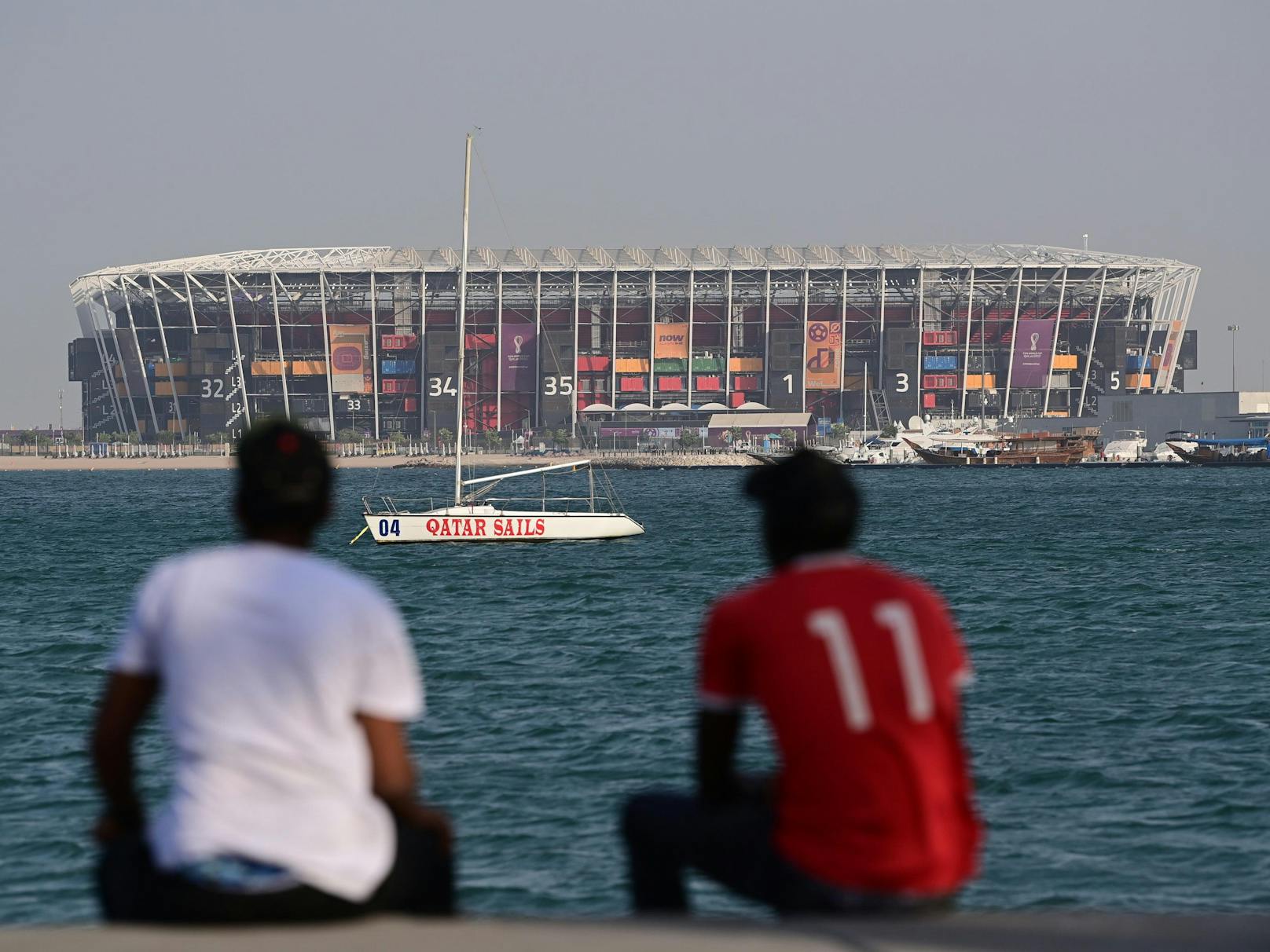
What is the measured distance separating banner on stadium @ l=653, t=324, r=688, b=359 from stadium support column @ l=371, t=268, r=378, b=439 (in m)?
30.3

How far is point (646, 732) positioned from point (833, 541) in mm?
13790

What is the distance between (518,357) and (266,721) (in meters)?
183

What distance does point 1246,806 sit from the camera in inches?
552

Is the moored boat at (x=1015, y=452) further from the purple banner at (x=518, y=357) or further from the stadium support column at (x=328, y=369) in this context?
the stadium support column at (x=328, y=369)

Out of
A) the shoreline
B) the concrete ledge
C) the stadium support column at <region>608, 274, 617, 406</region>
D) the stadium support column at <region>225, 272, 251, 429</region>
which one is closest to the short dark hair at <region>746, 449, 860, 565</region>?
the concrete ledge

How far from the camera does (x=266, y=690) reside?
4027 mm

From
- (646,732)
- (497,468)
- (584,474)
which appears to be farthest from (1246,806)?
(497,468)

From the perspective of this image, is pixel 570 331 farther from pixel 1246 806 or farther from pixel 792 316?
pixel 1246 806

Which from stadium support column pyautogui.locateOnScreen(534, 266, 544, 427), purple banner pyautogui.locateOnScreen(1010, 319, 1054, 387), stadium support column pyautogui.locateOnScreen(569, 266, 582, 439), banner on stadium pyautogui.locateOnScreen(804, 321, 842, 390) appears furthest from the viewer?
banner on stadium pyautogui.locateOnScreen(804, 321, 842, 390)

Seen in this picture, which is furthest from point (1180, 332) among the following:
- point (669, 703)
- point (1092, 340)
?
point (669, 703)

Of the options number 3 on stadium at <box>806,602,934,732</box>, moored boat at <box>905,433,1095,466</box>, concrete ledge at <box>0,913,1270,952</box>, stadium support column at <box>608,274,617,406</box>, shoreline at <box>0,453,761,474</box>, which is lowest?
shoreline at <box>0,453,761,474</box>

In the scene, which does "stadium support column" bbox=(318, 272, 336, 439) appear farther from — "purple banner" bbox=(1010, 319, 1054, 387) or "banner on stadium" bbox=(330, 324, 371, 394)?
"purple banner" bbox=(1010, 319, 1054, 387)

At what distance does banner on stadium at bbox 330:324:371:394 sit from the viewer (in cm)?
18438

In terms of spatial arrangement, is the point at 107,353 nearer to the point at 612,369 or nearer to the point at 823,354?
the point at 612,369
